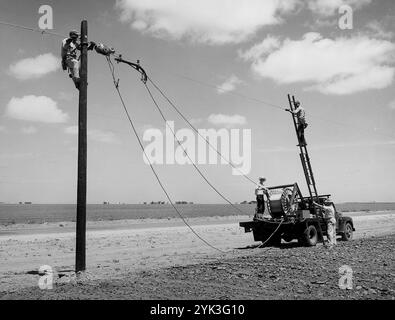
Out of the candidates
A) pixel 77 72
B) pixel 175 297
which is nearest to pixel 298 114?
pixel 77 72

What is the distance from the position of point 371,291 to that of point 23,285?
26.2 feet

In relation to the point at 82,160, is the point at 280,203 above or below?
below

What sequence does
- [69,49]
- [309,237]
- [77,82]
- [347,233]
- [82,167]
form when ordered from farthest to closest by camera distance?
[347,233] → [309,237] → [69,49] → [77,82] → [82,167]

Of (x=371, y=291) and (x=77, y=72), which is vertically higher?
(x=77, y=72)

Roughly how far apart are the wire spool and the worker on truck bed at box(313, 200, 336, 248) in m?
1.22

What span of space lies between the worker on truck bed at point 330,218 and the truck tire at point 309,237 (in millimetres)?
639

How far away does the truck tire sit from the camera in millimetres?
16469

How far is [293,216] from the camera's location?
16.9 m

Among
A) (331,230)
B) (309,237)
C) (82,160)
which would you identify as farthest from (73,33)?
(331,230)

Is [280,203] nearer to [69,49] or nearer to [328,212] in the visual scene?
[328,212]

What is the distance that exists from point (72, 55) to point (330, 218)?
12190mm

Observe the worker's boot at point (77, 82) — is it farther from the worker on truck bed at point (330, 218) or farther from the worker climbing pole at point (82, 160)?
the worker on truck bed at point (330, 218)
